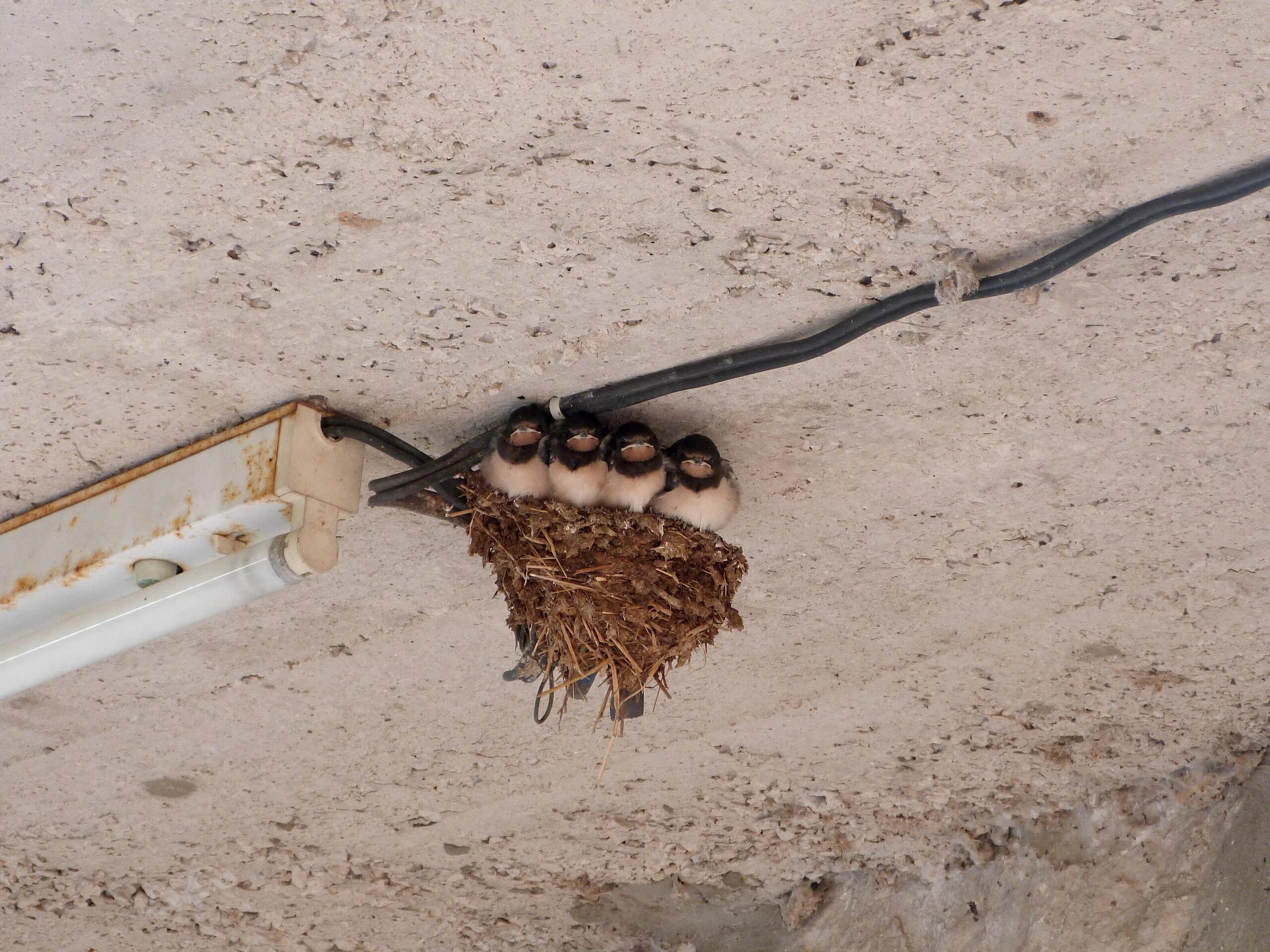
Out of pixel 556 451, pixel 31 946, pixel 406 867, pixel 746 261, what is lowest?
pixel 31 946

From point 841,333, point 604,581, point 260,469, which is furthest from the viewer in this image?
point 604,581

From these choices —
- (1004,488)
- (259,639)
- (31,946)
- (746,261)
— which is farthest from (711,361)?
(31,946)

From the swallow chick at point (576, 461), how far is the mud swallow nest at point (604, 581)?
27 millimetres

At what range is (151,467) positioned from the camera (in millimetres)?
1729

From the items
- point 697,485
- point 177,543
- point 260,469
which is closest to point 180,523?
point 177,543

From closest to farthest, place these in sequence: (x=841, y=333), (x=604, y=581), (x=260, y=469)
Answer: (x=841, y=333) → (x=260, y=469) → (x=604, y=581)

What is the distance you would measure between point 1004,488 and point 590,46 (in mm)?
917

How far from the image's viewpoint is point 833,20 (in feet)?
3.93

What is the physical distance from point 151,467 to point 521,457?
513 millimetres

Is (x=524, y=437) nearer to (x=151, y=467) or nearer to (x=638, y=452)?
(x=638, y=452)

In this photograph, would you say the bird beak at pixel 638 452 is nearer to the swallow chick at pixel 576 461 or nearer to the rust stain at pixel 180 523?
the swallow chick at pixel 576 461

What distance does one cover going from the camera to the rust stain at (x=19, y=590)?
5.62 ft

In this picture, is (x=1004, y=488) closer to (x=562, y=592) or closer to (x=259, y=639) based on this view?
(x=562, y=592)

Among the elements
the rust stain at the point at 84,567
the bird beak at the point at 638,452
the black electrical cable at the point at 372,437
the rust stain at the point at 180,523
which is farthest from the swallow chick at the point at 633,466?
the rust stain at the point at 84,567
